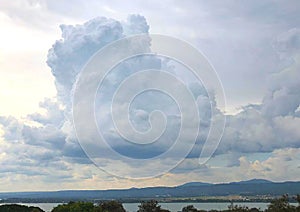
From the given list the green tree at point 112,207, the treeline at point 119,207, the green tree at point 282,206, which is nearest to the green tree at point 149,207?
the treeline at point 119,207

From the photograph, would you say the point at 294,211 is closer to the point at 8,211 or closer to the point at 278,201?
the point at 278,201

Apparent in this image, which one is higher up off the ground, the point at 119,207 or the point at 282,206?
the point at 119,207

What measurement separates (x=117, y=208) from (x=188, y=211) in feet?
65.6

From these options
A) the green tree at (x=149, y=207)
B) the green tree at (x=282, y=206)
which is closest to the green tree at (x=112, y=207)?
the green tree at (x=149, y=207)

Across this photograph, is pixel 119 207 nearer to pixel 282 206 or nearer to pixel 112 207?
pixel 112 207

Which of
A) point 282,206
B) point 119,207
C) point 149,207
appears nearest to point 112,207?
point 119,207

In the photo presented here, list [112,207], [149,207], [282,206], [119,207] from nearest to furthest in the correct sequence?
1. [282,206]
2. [112,207]
3. [119,207]
4. [149,207]

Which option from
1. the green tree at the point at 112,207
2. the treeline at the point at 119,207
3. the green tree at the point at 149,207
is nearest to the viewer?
the treeline at the point at 119,207

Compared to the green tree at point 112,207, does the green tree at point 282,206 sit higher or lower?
lower

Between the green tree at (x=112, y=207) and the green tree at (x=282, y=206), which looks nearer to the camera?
the green tree at (x=282, y=206)

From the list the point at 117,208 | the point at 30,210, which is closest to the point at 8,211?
the point at 30,210

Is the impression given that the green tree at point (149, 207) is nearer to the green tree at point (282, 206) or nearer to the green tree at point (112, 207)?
the green tree at point (112, 207)

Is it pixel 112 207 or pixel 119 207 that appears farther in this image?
pixel 119 207

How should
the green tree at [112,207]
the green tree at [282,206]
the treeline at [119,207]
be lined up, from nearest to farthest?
1. the green tree at [282,206]
2. the treeline at [119,207]
3. the green tree at [112,207]
